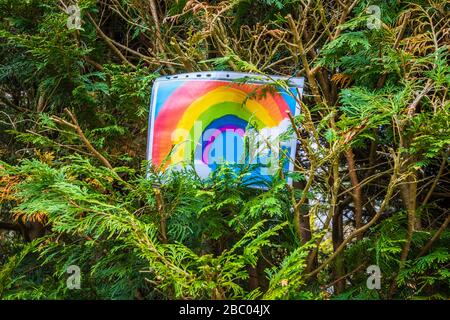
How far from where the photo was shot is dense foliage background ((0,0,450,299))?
7.02ft

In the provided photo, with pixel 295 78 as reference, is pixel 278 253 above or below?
below

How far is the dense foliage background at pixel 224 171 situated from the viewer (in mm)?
2141

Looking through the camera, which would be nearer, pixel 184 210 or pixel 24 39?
pixel 184 210

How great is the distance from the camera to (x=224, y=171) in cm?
225

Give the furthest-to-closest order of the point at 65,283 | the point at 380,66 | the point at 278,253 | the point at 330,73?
the point at 330,73
the point at 278,253
the point at 380,66
the point at 65,283

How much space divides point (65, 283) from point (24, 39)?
122 cm

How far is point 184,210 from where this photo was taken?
88.4 inches
